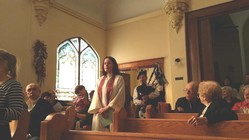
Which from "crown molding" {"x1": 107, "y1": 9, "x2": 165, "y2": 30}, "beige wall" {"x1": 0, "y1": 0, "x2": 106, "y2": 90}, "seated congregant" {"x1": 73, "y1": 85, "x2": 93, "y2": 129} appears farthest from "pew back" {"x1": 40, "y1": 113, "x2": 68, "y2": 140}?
"crown molding" {"x1": 107, "y1": 9, "x2": 165, "y2": 30}

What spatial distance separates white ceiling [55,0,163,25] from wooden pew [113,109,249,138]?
20.5ft

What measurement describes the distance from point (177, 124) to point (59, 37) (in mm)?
5998

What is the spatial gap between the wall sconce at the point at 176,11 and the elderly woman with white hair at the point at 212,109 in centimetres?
512

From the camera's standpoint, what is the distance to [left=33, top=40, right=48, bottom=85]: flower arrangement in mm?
6516

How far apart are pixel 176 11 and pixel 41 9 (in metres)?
3.72

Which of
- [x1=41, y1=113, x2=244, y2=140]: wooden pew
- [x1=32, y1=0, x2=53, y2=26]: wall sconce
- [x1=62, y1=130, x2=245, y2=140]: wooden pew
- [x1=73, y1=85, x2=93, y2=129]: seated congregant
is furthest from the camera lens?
[x1=32, y1=0, x2=53, y2=26]: wall sconce

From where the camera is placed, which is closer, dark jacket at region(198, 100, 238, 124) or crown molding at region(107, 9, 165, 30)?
dark jacket at region(198, 100, 238, 124)

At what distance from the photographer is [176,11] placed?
7.18 metres

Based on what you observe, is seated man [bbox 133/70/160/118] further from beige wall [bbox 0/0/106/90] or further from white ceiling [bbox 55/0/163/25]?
white ceiling [bbox 55/0/163/25]

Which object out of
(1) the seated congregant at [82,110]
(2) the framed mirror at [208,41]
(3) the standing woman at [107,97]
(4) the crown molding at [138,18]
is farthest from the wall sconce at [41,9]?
(3) the standing woman at [107,97]

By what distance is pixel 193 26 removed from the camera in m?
7.08

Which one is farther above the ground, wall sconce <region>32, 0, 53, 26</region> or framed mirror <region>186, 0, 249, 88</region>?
wall sconce <region>32, 0, 53, 26</region>

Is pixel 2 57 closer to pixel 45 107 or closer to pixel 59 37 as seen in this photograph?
pixel 45 107

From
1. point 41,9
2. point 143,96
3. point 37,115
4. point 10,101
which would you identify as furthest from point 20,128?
point 41,9
